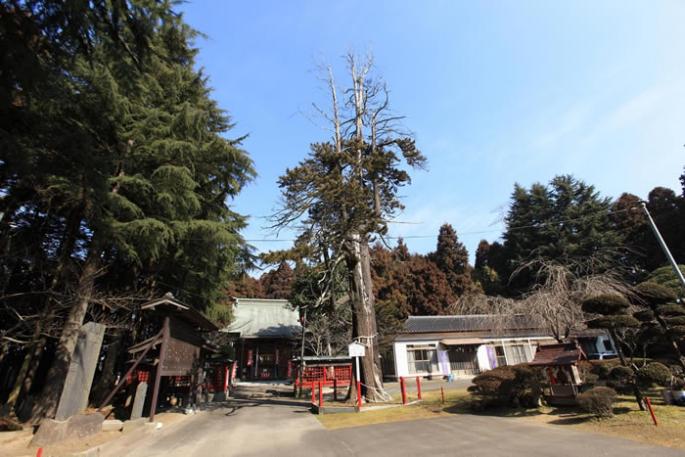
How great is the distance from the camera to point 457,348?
78.0ft

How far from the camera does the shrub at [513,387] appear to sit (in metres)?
8.86

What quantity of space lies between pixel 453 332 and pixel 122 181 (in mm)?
22561

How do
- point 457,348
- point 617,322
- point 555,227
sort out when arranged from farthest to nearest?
point 555,227 → point 457,348 → point 617,322

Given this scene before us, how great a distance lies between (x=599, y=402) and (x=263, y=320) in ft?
85.2

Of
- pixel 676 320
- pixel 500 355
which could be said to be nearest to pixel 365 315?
pixel 676 320

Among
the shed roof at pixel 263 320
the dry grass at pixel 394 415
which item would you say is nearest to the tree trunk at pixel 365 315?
the dry grass at pixel 394 415

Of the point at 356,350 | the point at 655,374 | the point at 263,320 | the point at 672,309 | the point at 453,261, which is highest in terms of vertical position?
the point at 453,261

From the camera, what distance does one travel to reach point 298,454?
20.1ft

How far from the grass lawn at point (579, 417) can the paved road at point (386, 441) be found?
48 cm

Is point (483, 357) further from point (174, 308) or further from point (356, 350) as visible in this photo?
point (174, 308)

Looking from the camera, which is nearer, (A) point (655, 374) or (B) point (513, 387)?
(A) point (655, 374)

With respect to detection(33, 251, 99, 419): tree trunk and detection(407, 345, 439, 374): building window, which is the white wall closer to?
detection(407, 345, 439, 374): building window

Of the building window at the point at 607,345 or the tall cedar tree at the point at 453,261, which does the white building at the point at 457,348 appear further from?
the tall cedar tree at the point at 453,261

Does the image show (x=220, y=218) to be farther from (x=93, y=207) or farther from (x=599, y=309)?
(x=599, y=309)
